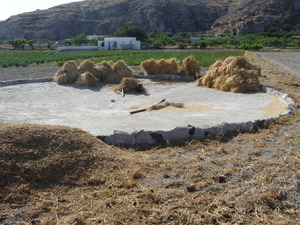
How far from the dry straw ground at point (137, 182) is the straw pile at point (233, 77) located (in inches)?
281

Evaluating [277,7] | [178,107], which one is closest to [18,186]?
[178,107]

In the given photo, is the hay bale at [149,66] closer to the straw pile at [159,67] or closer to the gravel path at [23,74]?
the straw pile at [159,67]

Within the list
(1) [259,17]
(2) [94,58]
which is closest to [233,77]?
(2) [94,58]

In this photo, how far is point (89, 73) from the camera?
49.8ft

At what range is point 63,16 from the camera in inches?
4599

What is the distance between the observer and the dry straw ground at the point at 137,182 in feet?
13.3

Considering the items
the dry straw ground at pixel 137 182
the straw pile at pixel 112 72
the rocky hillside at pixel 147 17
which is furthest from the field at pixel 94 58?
the rocky hillside at pixel 147 17

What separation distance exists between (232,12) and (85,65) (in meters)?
101

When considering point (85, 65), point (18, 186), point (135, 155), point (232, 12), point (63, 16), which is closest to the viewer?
point (18, 186)

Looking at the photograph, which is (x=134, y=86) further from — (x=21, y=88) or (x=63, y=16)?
(x=63, y=16)

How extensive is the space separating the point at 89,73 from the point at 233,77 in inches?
257

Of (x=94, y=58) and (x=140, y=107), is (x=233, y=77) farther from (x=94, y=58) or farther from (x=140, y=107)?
(x=94, y=58)

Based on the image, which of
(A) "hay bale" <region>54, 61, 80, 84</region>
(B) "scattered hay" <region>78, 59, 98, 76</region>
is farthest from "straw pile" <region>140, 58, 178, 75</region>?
(A) "hay bale" <region>54, 61, 80, 84</region>

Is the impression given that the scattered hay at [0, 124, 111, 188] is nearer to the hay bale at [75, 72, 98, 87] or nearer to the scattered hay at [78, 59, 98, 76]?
the hay bale at [75, 72, 98, 87]
